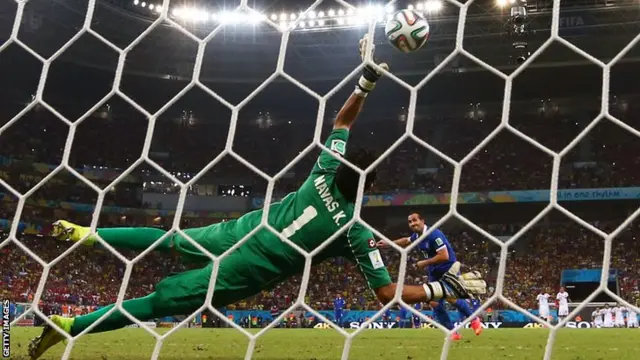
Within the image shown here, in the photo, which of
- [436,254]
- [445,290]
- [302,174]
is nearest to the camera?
[445,290]

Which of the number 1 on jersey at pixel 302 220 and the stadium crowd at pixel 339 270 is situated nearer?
the number 1 on jersey at pixel 302 220

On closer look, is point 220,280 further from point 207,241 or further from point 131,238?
point 131,238

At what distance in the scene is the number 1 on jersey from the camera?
9.93 ft

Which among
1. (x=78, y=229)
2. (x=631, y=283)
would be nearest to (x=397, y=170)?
(x=631, y=283)

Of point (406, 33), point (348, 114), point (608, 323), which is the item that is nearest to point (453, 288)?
point (348, 114)

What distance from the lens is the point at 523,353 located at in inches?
208

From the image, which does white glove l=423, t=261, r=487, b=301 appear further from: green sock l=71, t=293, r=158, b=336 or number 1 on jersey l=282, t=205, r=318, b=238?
green sock l=71, t=293, r=158, b=336

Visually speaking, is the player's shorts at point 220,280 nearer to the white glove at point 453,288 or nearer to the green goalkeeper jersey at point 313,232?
the green goalkeeper jersey at point 313,232

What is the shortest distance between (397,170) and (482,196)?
2.98 metres

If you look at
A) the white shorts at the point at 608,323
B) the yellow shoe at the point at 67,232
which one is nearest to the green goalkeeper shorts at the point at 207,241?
the yellow shoe at the point at 67,232

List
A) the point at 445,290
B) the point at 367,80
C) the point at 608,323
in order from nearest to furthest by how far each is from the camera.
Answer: the point at 367,80
the point at 445,290
the point at 608,323

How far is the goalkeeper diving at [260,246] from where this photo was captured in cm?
299

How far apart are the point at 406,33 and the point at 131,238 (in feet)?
5.28

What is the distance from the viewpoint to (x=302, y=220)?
303 cm
